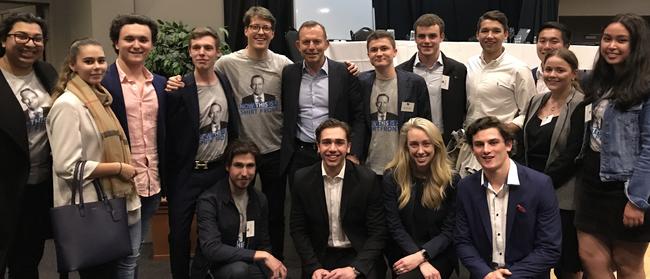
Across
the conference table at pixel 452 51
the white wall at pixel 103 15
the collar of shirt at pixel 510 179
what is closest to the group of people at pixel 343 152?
the collar of shirt at pixel 510 179

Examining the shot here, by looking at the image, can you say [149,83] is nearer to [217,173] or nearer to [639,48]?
[217,173]

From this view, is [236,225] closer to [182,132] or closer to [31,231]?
[182,132]

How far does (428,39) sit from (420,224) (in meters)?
1.02

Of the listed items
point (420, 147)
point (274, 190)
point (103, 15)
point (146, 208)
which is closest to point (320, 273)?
point (274, 190)

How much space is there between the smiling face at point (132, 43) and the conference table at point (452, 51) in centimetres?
200

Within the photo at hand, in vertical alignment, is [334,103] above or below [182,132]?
above

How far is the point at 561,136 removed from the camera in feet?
7.95

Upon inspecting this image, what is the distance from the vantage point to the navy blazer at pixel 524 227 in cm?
Result: 221

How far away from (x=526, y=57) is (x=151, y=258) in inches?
122

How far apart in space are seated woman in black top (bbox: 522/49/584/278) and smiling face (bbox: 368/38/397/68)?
752mm

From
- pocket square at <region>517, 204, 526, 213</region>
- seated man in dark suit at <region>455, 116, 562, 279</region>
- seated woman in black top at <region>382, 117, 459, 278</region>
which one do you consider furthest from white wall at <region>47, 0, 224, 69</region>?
pocket square at <region>517, 204, 526, 213</region>

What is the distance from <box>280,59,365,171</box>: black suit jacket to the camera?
9.29 feet

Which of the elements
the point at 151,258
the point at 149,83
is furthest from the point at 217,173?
the point at 151,258

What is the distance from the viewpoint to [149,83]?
8.00 ft
